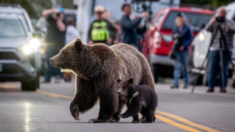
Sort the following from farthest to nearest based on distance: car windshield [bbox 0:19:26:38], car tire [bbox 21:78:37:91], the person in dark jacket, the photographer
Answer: the photographer, the person in dark jacket, car windshield [bbox 0:19:26:38], car tire [bbox 21:78:37:91]

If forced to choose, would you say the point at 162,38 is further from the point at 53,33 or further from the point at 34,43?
the point at 34,43

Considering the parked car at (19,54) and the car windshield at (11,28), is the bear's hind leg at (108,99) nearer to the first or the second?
the parked car at (19,54)

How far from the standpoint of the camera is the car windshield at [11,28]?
1542 cm

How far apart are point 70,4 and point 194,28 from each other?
143ft

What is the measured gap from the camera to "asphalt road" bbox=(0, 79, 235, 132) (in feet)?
26.2

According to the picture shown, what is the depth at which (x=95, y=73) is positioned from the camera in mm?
8219

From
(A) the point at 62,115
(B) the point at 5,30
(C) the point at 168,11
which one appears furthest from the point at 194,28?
(A) the point at 62,115

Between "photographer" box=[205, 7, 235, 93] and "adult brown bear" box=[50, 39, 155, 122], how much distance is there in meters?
7.80

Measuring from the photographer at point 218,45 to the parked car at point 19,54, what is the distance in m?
4.26

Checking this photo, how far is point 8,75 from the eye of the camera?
14.5 metres

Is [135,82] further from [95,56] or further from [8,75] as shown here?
[8,75]

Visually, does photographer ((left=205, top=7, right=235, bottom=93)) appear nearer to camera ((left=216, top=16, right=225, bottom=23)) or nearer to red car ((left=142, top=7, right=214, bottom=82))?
camera ((left=216, top=16, right=225, bottom=23))

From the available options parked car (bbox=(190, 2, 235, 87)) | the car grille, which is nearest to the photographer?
parked car (bbox=(190, 2, 235, 87))

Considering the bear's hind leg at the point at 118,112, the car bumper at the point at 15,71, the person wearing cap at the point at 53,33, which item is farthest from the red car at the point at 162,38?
the bear's hind leg at the point at 118,112
